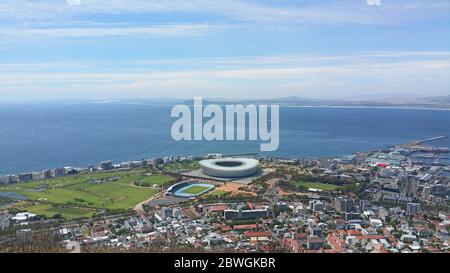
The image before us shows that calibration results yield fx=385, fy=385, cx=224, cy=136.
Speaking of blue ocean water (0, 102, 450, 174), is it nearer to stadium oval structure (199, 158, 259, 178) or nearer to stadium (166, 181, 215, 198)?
stadium oval structure (199, 158, 259, 178)

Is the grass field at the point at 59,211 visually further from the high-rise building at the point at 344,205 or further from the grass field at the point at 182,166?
the high-rise building at the point at 344,205

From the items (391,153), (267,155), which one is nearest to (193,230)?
(267,155)

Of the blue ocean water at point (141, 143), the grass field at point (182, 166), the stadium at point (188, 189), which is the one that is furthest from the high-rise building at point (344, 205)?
the blue ocean water at point (141, 143)

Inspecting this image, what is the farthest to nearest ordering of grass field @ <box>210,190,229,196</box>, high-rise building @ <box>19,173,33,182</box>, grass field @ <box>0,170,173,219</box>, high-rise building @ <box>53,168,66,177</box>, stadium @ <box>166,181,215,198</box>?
high-rise building @ <box>53,168,66,177</box> → high-rise building @ <box>19,173,33,182</box> → stadium @ <box>166,181,215,198</box> → grass field @ <box>210,190,229,196</box> → grass field @ <box>0,170,173,219</box>

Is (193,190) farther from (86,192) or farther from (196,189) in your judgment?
(86,192)

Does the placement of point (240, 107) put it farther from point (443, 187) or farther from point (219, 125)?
point (443, 187)

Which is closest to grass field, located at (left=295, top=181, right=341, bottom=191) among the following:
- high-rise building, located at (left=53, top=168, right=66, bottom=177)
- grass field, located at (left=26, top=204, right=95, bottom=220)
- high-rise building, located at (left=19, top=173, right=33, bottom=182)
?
grass field, located at (left=26, top=204, right=95, bottom=220)

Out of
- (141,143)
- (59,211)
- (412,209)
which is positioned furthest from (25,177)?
(412,209)
